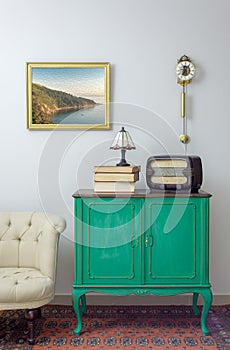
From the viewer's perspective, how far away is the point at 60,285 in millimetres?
3941

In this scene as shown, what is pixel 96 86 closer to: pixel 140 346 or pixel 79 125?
pixel 79 125

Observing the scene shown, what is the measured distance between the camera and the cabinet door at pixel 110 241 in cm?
329

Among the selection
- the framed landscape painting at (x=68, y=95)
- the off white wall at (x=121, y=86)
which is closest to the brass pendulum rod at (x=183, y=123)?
the off white wall at (x=121, y=86)

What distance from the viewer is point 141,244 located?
3311mm

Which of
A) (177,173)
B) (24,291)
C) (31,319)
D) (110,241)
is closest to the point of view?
(24,291)

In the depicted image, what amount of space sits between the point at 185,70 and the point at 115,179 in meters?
1.07

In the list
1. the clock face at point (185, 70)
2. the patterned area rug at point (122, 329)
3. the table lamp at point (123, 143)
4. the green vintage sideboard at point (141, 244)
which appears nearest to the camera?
the patterned area rug at point (122, 329)

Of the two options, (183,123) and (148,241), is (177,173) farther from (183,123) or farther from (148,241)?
(183,123)

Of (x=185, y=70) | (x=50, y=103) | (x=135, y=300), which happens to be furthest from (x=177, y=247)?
(x=50, y=103)

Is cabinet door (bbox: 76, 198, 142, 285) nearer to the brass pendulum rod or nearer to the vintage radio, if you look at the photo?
the vintage radio

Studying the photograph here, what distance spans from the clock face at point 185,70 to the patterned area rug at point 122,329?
1752 millimetres

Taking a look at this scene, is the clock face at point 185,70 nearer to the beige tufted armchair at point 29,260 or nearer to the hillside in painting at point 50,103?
the hillside in painting at point 50,103

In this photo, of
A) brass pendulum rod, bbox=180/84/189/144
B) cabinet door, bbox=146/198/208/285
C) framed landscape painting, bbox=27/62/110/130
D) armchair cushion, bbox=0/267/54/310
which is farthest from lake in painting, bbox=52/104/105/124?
armchair cushion, bbox=0/267/54/310

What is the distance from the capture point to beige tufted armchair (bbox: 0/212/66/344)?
304 cm
